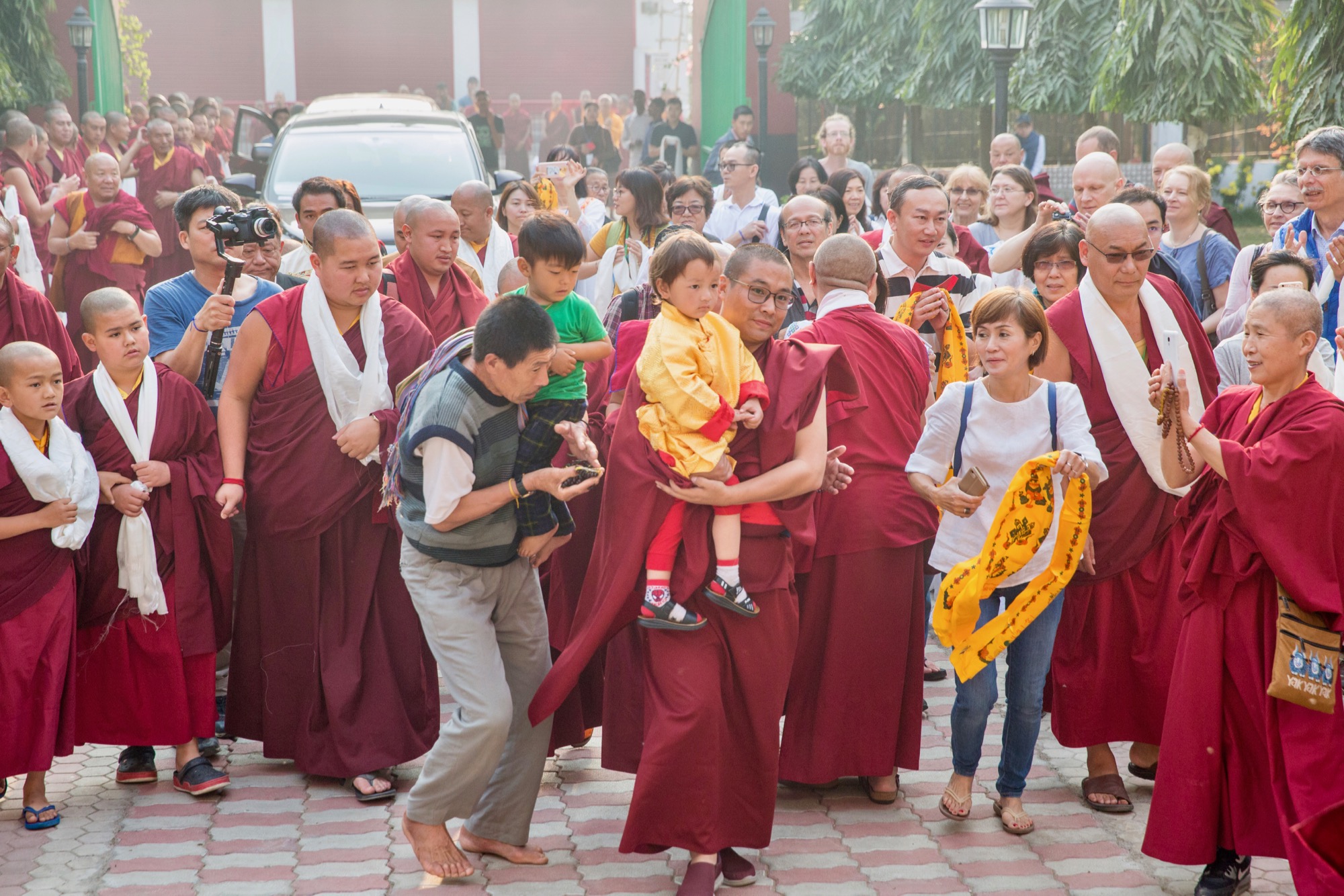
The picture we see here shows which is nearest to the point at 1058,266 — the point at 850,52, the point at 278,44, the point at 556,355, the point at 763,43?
the point at 556,355

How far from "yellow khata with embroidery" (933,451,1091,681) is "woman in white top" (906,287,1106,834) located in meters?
0.06

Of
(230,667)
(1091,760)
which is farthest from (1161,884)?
(230,667)

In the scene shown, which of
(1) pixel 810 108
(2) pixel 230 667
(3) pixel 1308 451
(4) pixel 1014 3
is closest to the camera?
(3) pixel 1308 451

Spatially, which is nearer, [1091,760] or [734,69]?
[1091,760]

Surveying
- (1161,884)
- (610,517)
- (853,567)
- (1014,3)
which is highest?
(1014,3)

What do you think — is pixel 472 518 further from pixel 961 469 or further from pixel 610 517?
pixel 961 469

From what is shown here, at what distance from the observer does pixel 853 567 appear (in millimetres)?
4719

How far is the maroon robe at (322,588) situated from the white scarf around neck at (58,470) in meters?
0.54

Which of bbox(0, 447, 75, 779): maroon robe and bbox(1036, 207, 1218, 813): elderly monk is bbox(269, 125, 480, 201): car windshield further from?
bbox(1036, 207, 1218, 813): elderly monk

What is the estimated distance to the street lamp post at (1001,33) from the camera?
11.8 m

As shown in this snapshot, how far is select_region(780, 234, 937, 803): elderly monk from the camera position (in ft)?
15.4

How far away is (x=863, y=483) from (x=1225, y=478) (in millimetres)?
1227

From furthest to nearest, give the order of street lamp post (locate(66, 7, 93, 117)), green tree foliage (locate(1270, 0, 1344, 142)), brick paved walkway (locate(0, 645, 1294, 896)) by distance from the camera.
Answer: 1. street lamp post (locate(66, 7, 93, 117))
2. green tree foliage (locate(1270, 0, 1344, 142))
3. brick paved walkway (locate(0, 645, 1294, 896))

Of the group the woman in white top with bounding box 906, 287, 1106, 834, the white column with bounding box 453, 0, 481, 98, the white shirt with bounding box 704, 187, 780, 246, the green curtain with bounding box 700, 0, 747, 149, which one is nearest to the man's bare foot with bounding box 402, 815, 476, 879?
the woman in white top with bounding box 906, 287, 1106, 834
